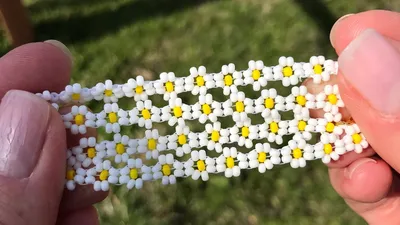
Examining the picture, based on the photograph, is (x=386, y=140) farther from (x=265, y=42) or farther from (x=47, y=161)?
(x=265, y=42)

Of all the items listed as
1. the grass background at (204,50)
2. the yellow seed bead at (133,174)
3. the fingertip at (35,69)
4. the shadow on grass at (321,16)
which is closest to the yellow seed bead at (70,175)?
the yellow seed bead at (133,174)

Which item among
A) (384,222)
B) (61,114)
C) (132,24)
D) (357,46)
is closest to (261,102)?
(357,46)

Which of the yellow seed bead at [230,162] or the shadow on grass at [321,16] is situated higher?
the yellow seed bead at [230,162]

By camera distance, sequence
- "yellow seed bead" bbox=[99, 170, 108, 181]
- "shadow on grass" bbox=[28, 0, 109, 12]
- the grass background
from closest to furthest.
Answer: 1. "yellow seed bead" bbox=[99, 170, 108, 181]
2. the grass background
3. "shadow on grass" bbox=[28, 0, 109, 12]

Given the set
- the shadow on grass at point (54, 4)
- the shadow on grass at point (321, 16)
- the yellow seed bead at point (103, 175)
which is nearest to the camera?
the yellow seed bead at point (103, 175)

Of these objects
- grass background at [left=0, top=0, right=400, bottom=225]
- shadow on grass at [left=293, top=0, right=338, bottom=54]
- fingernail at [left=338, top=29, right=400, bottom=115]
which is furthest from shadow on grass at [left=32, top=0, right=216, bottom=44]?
fingernail at [left=338, top=29, right=400, bottom=115]

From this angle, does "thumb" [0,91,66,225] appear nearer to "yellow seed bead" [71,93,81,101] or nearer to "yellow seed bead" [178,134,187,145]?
"yellow seed bead" [71,93,81,101]

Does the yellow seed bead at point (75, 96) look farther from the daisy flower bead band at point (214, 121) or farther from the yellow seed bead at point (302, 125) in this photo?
the yellow seed bead at point (302, 125)
